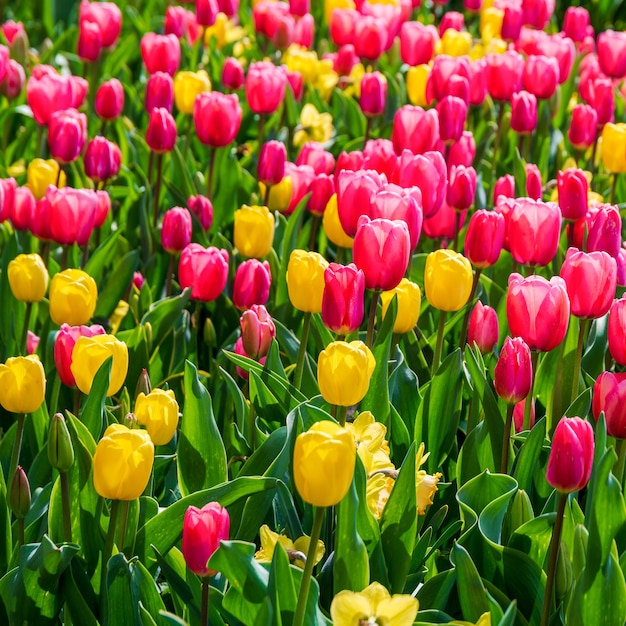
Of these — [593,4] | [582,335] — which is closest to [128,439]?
[582,335]

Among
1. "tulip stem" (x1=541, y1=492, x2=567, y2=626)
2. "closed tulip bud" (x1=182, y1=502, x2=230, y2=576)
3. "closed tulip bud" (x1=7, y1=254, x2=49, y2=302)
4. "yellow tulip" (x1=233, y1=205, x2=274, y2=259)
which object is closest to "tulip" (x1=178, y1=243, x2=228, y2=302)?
"yellow tulip" (x1=233, y1=205, x2=274, y2=259)

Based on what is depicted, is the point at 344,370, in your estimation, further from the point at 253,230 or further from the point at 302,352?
the point at 253,230

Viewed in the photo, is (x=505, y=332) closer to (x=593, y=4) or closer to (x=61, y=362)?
(x=61, y=362)

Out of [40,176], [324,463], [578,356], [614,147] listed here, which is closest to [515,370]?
[578,356]

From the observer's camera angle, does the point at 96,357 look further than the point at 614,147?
No

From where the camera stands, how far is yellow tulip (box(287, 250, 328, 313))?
214 centimetres

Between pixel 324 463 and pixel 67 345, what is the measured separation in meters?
0.85

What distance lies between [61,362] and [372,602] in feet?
2.91

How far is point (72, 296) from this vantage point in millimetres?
2281

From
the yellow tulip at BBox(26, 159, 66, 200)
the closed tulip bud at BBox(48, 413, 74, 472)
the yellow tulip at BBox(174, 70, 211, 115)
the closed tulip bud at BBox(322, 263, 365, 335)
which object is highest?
the closed tulip bud at BBox(322, 263, 365, 335)

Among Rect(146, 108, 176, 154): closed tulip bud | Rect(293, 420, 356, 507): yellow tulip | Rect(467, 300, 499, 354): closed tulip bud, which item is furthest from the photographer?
Rect(146, 108, 176, 154): closed tulip bud

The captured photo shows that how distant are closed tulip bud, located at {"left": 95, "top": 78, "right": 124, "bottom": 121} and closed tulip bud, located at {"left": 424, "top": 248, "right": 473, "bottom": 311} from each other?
1594mm

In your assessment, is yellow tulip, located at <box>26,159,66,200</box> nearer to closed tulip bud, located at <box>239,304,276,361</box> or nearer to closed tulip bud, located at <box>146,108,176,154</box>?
closed tulip bud, located at <box>146,108,176,154</box>

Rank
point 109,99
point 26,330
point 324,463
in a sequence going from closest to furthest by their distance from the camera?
point 324,463 < point 26,330 < point 109,99
